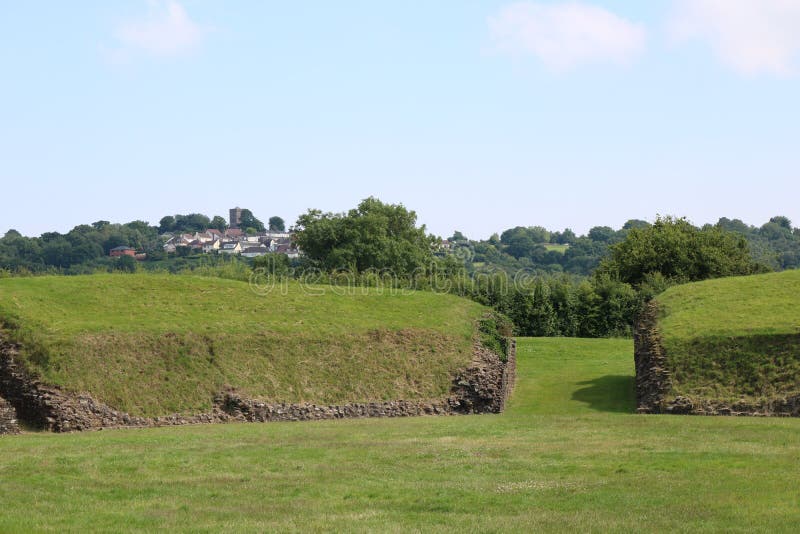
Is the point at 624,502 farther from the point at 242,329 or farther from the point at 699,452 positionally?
the point at 242,329

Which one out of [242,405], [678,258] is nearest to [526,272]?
[678,258]

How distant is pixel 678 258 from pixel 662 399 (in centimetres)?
4047

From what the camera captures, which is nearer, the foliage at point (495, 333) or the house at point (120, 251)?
the foliage at point (495, 333)

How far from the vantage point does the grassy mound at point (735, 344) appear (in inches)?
1556

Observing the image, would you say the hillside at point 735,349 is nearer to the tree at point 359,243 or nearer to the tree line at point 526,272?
the tree line at point 526,272

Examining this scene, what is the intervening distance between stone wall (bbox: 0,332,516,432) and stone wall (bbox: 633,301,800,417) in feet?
20.4

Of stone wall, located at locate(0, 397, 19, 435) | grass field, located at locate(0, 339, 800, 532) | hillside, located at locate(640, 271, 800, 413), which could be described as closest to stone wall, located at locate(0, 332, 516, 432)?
stone wall, located at locate(0, 397, 19, 435)

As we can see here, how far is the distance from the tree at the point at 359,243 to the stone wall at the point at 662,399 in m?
51.4

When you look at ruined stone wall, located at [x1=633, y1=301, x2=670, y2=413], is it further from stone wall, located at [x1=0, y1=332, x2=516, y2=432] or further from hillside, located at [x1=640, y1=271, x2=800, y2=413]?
stone wall, located at [x1=0, y1=332, x2=516, y2=432]

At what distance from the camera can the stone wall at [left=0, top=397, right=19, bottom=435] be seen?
111ft

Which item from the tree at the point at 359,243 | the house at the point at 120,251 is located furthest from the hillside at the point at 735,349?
the house at the point at 120,251

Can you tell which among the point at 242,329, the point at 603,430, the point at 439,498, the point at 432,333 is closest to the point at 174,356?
the point at 242,329

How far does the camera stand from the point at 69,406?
35875 mm

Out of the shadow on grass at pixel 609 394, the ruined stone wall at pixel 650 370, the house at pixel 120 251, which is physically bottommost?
the shadow on grass at pixel 609 394
